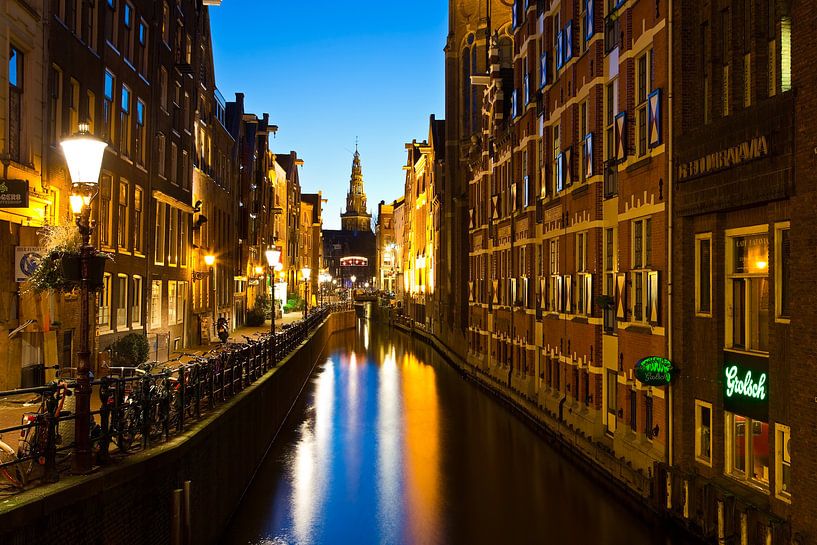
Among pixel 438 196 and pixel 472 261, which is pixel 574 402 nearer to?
pixel 472 261

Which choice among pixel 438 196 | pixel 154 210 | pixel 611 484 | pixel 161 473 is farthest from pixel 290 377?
pixel 438 196

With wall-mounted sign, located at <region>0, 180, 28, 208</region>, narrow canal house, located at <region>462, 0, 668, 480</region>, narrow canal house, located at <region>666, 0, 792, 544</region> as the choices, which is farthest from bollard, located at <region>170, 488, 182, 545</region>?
narrow canal house, located at <region>462, 0, 668, 480</region>

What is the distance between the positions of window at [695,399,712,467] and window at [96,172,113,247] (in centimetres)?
1590

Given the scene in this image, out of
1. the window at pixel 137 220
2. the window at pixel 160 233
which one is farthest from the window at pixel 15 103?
the window at pixel 160 233

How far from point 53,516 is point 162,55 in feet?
78.2

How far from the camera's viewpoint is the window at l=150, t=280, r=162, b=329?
27562 millimetres

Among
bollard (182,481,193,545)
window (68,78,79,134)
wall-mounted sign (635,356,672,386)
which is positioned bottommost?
bollard (182,481,193,545)

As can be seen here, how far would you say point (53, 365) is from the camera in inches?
710

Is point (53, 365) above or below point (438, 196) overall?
below

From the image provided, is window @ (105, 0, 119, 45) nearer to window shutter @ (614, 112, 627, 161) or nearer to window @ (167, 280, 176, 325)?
window @ (167, 280, 176, 325)

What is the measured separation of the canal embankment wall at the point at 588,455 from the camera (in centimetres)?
1655

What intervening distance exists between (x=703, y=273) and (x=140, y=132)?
60.6ft

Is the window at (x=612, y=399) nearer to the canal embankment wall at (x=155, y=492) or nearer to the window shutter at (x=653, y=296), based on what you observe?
the window shutter at (x=653, y=296)

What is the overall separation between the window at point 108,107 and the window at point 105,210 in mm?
1193
